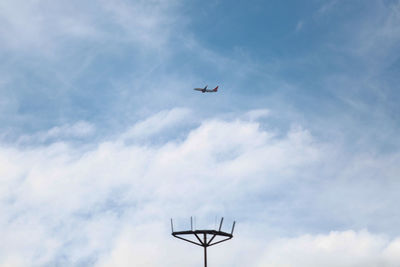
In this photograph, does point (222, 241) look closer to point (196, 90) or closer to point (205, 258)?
point (205, 258)

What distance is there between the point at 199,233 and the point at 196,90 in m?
93.4

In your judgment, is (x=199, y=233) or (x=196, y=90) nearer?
(x=199, y=233)

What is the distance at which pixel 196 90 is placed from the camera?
12500cm

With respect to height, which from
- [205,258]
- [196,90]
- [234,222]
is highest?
[196,90]

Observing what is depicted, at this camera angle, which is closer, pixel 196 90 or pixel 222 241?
pixel 222 241

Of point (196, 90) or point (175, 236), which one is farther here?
point (196, 90)

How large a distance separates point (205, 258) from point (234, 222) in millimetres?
3602

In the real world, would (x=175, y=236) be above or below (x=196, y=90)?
below

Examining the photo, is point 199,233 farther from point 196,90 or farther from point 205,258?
point 196,90

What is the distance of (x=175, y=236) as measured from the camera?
34.7 metres

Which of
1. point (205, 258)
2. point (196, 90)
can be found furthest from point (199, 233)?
point (196, 90)

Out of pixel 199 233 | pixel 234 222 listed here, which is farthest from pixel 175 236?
pixel 234 222

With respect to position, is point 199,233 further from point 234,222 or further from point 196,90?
point 196,90

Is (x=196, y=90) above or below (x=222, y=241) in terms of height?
above
